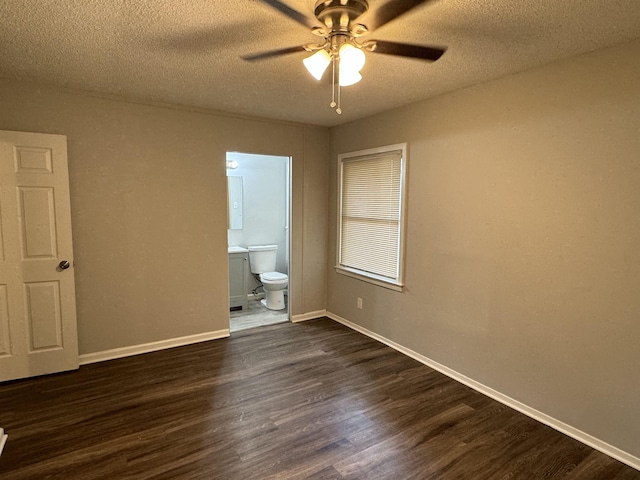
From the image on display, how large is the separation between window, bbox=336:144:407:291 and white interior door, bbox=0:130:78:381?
2697 mm

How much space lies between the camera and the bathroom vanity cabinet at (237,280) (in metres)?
4.90

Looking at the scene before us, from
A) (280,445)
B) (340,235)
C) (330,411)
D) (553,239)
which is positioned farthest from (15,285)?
(553,239)

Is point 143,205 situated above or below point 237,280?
above

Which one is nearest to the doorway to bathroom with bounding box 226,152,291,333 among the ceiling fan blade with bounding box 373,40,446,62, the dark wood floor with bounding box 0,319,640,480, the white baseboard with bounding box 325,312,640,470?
the dark wood floor with bounding box 0,319,640,480

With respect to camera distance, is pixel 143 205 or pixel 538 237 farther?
pixel 143 205

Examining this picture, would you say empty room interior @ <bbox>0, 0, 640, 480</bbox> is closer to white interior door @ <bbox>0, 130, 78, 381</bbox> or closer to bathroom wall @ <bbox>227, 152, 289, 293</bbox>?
white interior door @ <bbox>0, 130, 78, 381</bbox>

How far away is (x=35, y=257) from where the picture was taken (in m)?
2.82

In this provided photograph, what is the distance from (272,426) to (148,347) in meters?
1.78

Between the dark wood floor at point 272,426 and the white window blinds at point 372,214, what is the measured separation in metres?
1.03

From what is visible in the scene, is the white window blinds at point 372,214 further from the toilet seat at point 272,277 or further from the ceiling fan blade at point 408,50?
the ceiling fan blade at point 408,50

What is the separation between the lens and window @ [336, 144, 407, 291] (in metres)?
3.46

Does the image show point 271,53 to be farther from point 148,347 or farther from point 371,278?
point 148,347

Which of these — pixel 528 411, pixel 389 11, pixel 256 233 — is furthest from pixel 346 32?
pixel 256 233

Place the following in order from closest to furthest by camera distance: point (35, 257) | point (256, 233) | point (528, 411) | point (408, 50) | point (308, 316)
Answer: point (408, 50) → point (528, 411) → point (35, 257) → point (308, 316) → point (256, 233)
